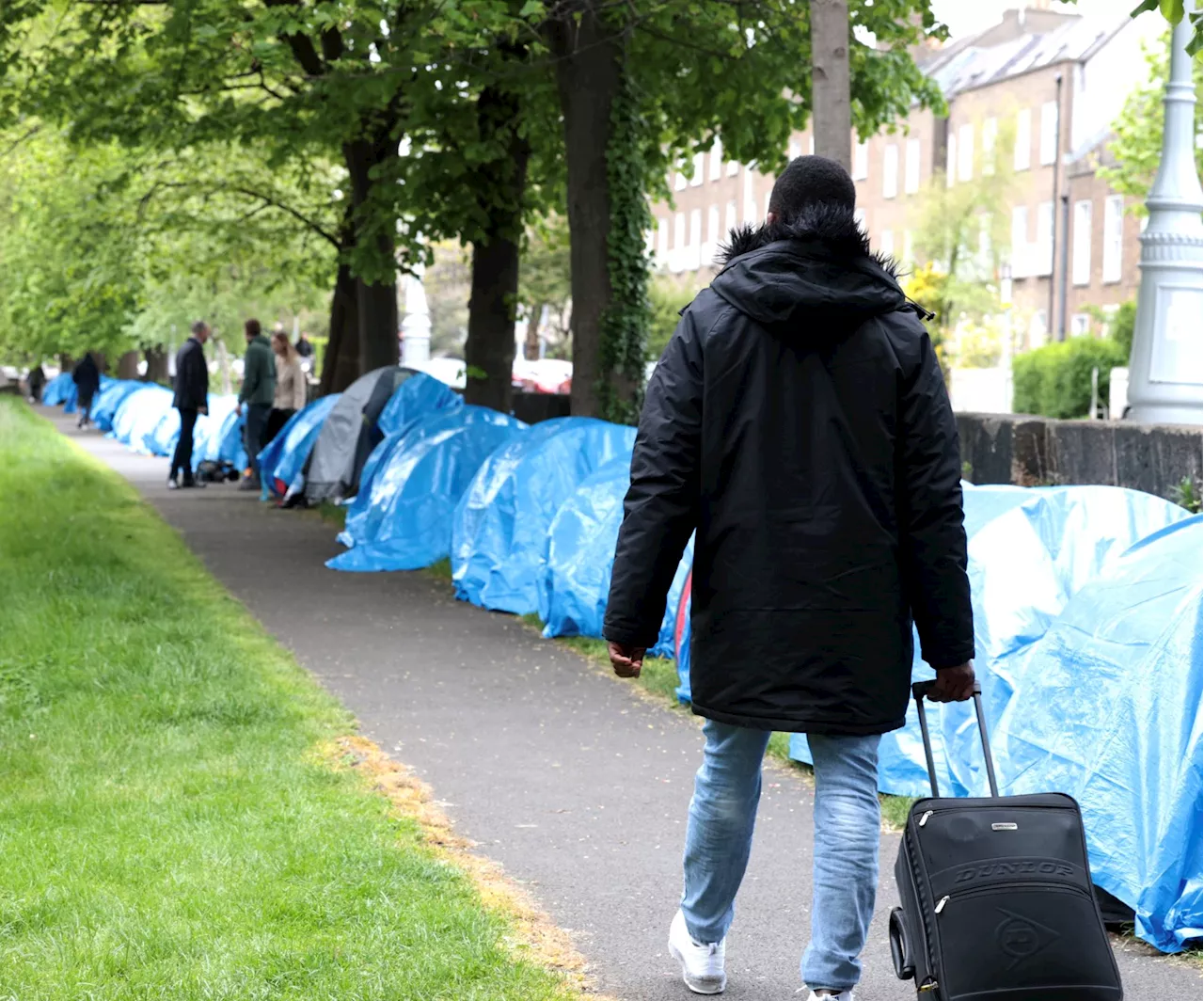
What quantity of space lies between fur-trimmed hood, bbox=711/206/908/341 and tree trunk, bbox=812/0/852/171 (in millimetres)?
4500

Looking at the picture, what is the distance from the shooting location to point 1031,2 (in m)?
71.6

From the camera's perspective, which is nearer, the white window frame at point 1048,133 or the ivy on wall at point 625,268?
the ivy on wall at point 625,268

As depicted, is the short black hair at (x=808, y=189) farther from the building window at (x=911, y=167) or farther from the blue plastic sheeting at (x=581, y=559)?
the building window at (x=911, y=167)

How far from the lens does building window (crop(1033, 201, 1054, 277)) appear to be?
59.8 meters

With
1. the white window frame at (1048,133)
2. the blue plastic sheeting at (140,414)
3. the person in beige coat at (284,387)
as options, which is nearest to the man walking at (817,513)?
the person in beige coat at (284,387)

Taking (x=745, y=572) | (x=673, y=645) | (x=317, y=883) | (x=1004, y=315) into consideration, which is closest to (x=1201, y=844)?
(x=745, y=572)

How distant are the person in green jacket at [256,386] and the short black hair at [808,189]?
16.7 metres

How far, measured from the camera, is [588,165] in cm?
1445

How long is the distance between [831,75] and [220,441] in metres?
16.9

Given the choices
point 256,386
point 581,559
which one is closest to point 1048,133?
point 256,386

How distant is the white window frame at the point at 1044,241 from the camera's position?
59.8 meters

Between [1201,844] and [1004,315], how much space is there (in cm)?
5043

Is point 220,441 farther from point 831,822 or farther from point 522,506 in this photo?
point 831,822

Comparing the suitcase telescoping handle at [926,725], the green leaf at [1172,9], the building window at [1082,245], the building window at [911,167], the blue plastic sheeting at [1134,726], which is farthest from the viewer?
the building window at [911,167]
